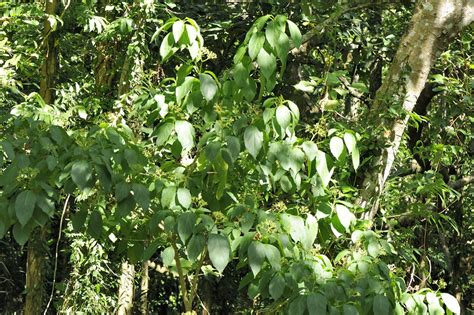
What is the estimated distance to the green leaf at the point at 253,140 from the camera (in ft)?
8.50

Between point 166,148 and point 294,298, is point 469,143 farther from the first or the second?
point 294,298

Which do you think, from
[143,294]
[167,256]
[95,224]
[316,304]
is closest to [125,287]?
[143,294]

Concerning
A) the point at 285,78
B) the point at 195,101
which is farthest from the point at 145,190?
the point at 285,78

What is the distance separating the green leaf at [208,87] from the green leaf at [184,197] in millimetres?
331

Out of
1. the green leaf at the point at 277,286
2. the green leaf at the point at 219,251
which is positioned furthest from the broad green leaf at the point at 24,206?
the green leaf at the point at 277,286

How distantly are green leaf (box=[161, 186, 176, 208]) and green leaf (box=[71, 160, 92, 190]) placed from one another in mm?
315

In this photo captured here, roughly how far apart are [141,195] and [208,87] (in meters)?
0.44

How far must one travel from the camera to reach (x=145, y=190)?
103 inches

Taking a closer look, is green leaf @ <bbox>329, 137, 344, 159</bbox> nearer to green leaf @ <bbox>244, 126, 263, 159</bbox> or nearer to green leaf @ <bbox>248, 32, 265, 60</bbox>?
green leaf @ <bbox>244, 126, 263, 159</bbox>

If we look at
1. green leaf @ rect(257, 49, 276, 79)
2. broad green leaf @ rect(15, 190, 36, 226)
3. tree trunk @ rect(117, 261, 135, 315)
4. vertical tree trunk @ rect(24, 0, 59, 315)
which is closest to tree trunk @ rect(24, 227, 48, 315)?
vertical tree trunk @ rect(24, 0, 59, 315)

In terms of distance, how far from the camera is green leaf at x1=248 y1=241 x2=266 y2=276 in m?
2.52

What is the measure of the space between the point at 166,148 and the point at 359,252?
0.93 meters

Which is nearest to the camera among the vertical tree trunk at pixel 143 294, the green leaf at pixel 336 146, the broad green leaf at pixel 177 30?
the broad green leaf at pixel 177 30

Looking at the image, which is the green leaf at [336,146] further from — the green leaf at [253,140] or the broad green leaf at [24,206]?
the broad green leaf at [24,206]
